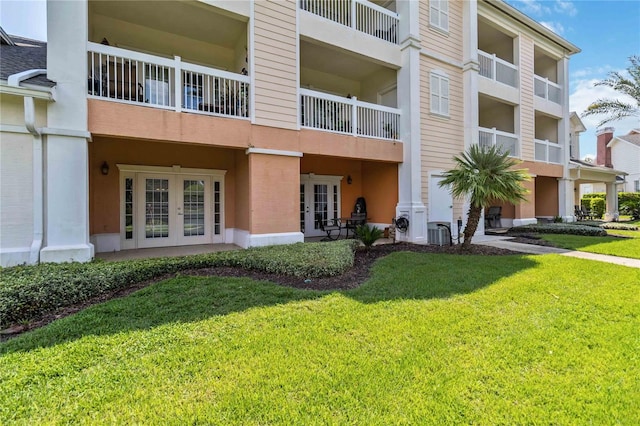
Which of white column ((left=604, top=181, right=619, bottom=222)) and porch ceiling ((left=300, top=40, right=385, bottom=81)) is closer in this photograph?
porch ceiling ((left=300, top=40, right=385, bottom=81))

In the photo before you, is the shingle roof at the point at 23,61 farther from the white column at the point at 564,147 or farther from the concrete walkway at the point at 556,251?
the white column at the point at 564,147

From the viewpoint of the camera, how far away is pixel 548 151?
1557cm

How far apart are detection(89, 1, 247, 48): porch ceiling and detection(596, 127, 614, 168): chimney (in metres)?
30.2

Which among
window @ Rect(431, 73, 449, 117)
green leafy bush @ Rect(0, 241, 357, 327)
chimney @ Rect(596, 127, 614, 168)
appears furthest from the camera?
chimney @ Rect(596, 127, 614, 168)

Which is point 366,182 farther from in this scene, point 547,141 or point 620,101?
point 620,101

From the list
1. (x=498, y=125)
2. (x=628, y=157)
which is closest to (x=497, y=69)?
(x=498, y=125)

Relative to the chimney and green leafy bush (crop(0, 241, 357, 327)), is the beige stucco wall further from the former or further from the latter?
the chimney

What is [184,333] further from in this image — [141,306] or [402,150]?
[402,150]

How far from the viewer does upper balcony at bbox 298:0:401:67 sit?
8906 millimetres

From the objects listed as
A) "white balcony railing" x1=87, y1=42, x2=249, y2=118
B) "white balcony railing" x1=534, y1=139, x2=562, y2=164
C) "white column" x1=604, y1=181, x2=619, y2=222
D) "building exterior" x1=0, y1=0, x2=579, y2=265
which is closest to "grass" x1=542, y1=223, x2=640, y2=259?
"building exterior" x1=0, y1=0, x2=579, y2=265

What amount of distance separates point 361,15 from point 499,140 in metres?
8.20

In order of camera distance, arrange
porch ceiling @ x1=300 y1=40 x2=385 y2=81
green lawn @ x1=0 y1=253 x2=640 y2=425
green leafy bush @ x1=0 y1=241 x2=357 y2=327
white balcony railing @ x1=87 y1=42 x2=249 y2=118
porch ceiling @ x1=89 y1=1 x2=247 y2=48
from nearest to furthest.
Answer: green lawn @ x1=0 y1=253 x2=640 y2=425, green leafy bush @ x1=0 y1=241 x2=357 y2=327, white balcony railing @ x1=87 y1=42 x2=249 y2=118, porch ceiling @ x1=89 y1=1 x2=247 y2=48, porch ceiling @ x1=300 y1=40 x2=385 y2=81

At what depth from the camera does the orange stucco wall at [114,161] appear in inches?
317

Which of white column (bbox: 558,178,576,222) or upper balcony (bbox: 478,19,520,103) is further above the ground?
upper balcony (bbox: 478,19,520,103)
